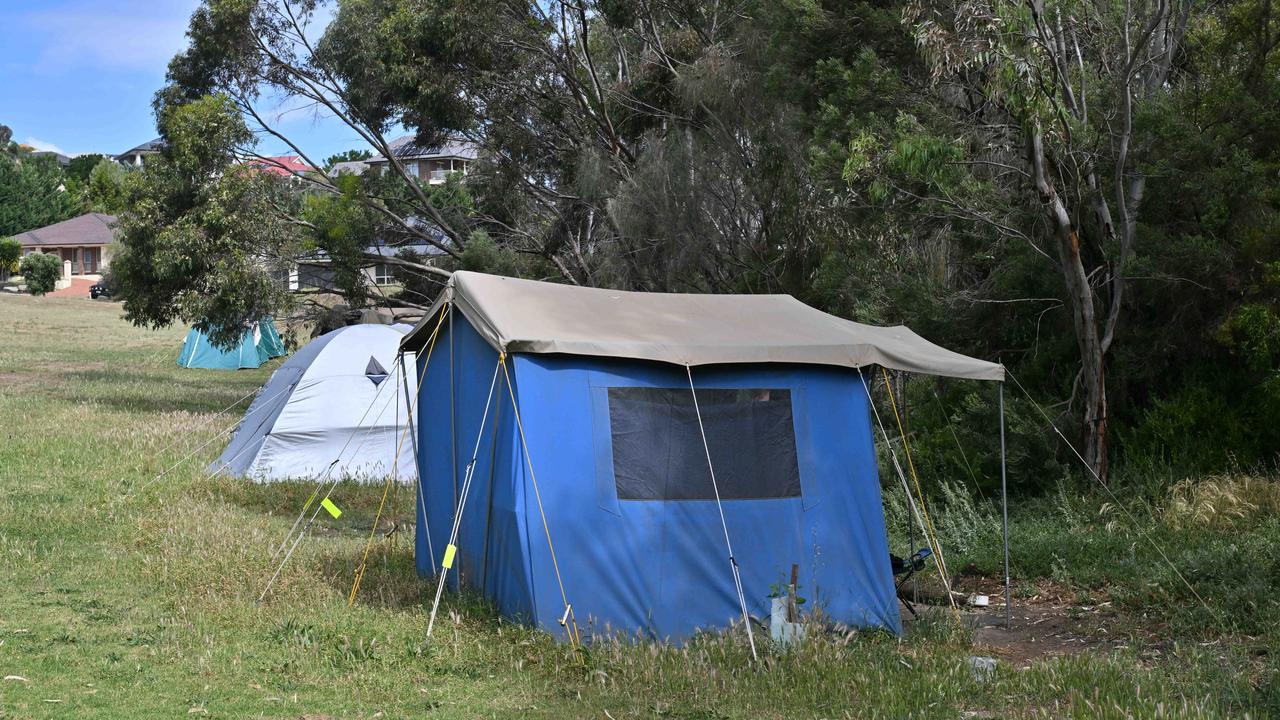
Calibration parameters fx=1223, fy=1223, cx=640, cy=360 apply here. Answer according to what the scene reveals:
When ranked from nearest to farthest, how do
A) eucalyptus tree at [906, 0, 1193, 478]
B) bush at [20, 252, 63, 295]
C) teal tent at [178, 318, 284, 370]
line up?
eucalyptus tree at [906, 0, 1193, 478] < teal tent at [178, 318, 284, 370] < bush at [20, 252, 63, 295]

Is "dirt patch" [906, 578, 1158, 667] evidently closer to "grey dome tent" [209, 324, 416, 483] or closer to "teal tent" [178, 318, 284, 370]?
"grey dome tent" [209, 324, 416, 483]

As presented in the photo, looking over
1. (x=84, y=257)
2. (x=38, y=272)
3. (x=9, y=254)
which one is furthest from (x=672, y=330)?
(x=84, y=257)

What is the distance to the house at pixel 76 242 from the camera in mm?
69500

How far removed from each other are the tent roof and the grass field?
5.98 feet

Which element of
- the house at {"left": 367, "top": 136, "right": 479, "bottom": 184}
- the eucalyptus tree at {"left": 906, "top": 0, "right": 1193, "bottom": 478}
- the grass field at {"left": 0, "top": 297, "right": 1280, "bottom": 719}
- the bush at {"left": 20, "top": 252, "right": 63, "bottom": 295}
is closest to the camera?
the grass field at {"left": 0, "top": 297, "right": 1280, "bottom": 719}

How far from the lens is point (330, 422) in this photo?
1488cm

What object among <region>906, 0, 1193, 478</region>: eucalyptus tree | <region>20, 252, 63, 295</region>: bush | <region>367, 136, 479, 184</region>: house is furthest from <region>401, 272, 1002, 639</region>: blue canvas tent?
<region>20, 252, 63, 295</region>: bush

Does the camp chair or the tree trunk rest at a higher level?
the tree trunk

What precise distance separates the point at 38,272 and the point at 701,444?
58617 millimetres

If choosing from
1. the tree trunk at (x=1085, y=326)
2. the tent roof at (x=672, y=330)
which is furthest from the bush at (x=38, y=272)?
the tree trunk at (x=1085, y=326)

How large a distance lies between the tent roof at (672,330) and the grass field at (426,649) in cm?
182

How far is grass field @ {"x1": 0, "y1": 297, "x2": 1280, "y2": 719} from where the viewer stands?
6285mm

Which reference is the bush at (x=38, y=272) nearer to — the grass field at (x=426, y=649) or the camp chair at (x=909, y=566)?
the grass field at (x=426, y=649)

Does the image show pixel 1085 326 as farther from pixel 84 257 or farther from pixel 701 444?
pixel 84 257
